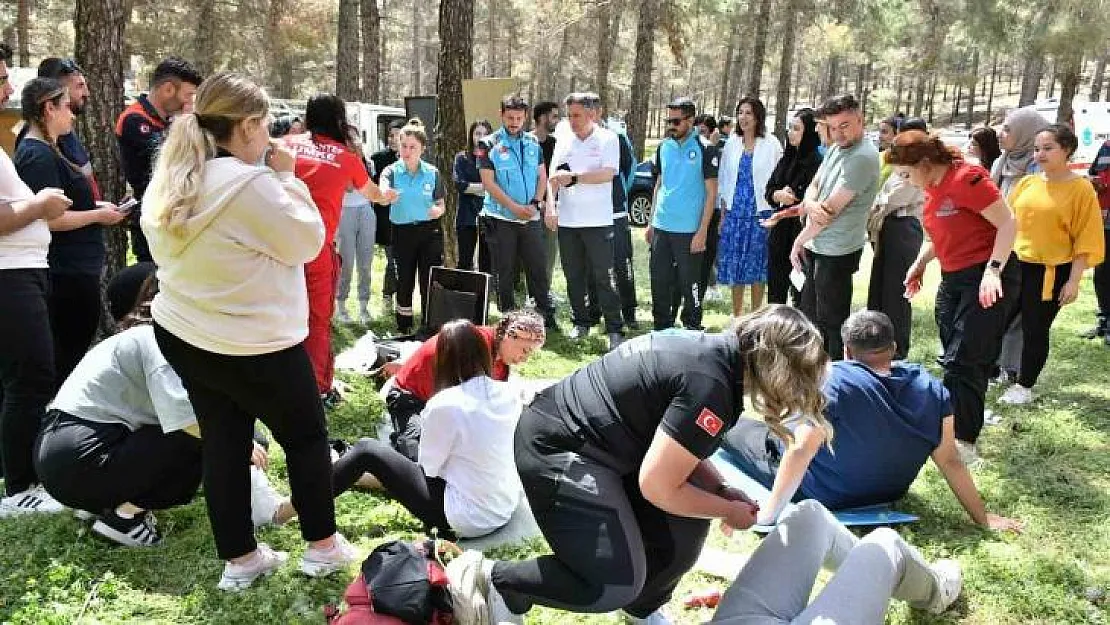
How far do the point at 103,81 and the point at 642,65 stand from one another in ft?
36.0

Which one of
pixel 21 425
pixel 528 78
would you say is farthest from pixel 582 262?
pixel 528 78

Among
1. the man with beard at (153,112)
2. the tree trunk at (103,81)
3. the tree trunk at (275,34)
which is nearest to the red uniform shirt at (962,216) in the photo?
the man with beard at (153,112)

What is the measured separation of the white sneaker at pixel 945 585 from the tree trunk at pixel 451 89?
4.55 metres

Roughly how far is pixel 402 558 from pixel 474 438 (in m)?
0.71

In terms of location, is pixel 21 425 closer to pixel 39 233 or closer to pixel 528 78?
pixel 39 233

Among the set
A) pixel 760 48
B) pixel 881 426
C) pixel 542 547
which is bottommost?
pixel 542 547

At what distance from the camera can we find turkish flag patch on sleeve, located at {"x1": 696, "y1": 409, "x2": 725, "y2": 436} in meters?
2.08

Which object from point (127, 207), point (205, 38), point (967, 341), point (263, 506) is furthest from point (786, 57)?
point (263, 506)

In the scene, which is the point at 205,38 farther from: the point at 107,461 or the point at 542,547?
the point at 542,547

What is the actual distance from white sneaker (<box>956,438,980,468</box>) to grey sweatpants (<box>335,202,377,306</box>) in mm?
4619

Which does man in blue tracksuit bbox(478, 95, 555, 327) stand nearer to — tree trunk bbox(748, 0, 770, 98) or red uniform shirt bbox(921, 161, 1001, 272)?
red uniform shirt bbox(921, 161, 1001, 272)

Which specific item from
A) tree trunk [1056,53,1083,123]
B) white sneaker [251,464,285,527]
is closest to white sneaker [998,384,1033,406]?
white sneaker [251,464,285,527]

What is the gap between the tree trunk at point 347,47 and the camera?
12570 millimetres

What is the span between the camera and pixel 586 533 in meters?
2.27
